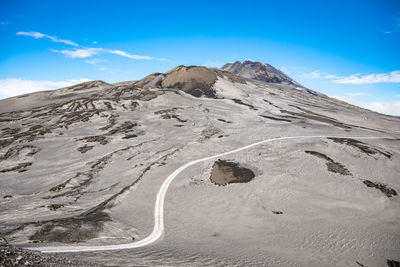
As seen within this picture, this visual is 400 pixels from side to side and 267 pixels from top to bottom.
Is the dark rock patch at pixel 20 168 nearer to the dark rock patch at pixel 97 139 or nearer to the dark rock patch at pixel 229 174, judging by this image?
the dark rock patch at pixel 97 139

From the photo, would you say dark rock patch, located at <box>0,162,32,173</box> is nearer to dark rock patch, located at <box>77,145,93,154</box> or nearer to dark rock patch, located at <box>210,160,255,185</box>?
dark rock patch, located at <box>77,145,93,154</box>

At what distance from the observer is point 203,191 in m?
33.6

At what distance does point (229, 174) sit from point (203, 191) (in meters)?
6.21

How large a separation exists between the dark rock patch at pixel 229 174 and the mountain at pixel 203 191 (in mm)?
162

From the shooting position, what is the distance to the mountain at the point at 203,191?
67.2 ft

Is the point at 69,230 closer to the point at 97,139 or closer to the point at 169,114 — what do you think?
the point at 97,139

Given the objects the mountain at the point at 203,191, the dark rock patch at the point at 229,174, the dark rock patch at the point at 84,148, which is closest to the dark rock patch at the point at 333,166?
the mountain at the point at 203,191

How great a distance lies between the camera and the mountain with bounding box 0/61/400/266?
67.2 ft

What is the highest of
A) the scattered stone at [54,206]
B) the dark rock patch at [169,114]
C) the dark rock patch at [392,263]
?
the dark rock patch at [169,114]

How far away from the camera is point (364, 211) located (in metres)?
28.6

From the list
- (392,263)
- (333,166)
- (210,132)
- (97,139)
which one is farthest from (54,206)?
(333,166)

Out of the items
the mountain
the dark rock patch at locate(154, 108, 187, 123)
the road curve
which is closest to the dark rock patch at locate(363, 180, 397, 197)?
the mountain

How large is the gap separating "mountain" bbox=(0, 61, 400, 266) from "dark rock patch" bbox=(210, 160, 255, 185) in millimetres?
162

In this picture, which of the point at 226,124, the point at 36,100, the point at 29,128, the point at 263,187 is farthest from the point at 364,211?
the point at 36,100
